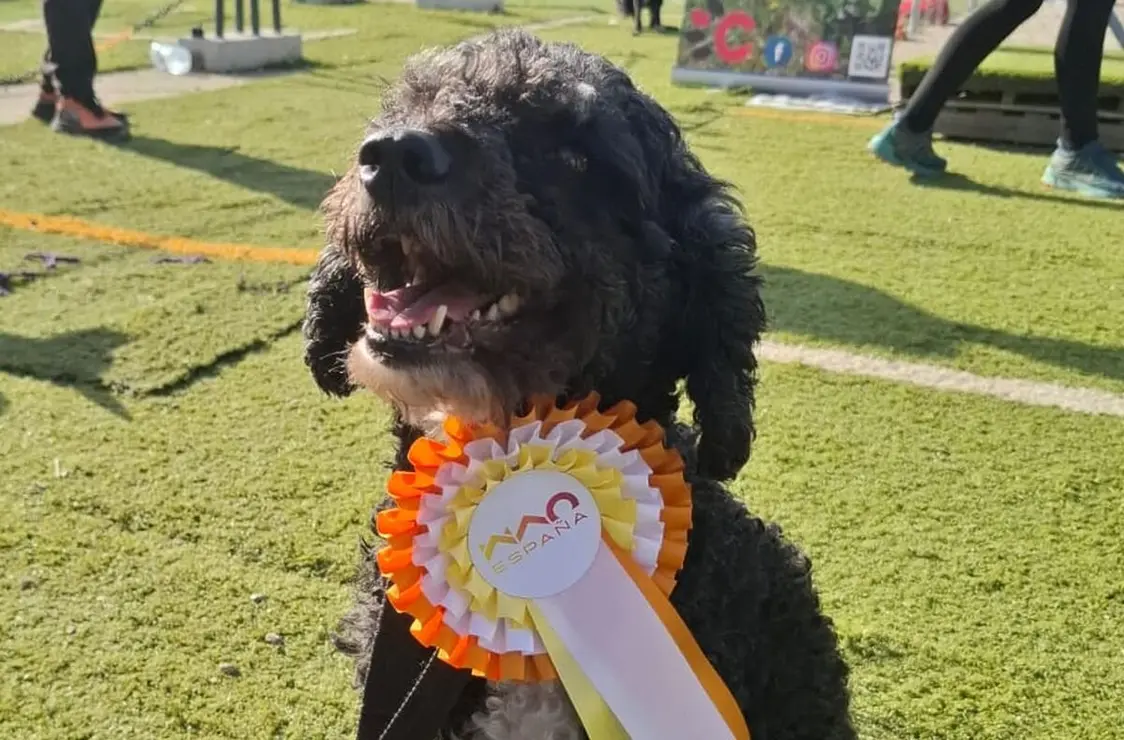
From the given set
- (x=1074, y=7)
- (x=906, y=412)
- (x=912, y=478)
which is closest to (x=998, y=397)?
(x=906, y=412)

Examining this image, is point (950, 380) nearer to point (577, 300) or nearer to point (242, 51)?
point (577, 300)

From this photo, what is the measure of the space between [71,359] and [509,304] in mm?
3167

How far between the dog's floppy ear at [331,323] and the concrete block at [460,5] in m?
19.4

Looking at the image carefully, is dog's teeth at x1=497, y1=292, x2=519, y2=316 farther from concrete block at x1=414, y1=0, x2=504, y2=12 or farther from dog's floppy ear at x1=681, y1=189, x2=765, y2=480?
concrete block at x1=414, y1=0, x2=504, y2=12

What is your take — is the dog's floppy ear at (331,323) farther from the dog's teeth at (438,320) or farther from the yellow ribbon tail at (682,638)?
the yellow ribbon tail at (682,638)

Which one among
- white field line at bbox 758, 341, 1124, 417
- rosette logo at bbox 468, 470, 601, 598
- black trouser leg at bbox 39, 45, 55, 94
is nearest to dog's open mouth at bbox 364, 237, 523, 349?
rosette logo at bbox 468, 470, 601, 598

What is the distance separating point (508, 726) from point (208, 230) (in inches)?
192

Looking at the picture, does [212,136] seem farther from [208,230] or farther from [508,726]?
[508,726]

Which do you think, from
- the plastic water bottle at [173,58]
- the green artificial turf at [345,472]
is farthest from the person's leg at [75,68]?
the plastic water bottle at [173,58]

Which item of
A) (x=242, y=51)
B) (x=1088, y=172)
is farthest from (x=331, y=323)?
(x=242, y=51)

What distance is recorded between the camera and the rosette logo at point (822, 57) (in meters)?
11.2

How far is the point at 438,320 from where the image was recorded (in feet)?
6.85

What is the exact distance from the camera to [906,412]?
4496 mm

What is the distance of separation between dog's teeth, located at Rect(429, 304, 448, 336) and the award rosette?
9.3 inches
